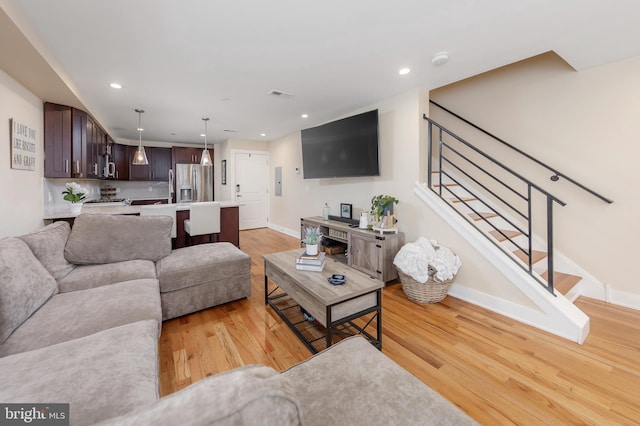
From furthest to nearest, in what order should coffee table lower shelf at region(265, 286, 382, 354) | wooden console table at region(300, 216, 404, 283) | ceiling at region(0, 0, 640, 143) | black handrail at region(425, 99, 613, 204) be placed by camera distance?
wooden console table at region(300, 216, 404, 283)
black handrail at region(425, 99, 613, 204)
coffee table lower shelf at region(265, 286, 382, 354)
ceiling at region(0, 0, 640, 143)

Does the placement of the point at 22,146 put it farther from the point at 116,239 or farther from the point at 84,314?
the point at 84,314

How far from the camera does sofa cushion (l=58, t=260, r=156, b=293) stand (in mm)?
2002

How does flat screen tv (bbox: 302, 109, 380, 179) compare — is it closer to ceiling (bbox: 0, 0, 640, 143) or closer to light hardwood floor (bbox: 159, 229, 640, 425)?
ceiling (bbox: 0, 0, 640, 143)

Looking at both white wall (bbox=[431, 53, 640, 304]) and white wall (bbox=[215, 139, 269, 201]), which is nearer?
white wall (bbox=[431, 53, 640, 304])

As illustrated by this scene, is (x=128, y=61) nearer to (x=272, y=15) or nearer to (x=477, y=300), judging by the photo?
(x=272, y=15)

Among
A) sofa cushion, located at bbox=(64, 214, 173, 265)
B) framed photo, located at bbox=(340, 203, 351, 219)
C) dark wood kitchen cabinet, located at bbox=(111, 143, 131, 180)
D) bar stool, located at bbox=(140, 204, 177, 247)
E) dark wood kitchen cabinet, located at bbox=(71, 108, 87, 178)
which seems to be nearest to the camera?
sofa cushion, located at bbox=(64, 214, 173, 265)

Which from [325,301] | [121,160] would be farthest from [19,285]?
[121,160]

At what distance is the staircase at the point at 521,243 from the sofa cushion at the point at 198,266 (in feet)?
7.38

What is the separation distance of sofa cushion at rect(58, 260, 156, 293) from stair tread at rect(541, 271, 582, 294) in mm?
3664

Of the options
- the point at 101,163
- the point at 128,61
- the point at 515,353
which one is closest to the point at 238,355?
the point at 515,353

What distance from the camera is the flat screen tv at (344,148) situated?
3.52m

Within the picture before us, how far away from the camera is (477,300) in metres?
2.64

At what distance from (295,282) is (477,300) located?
1.90 meters

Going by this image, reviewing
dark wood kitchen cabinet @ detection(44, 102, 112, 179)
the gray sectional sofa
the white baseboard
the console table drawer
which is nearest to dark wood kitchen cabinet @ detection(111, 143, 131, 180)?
dark wood kitchen cabinet @ detection(44, 102, 112, 179)
